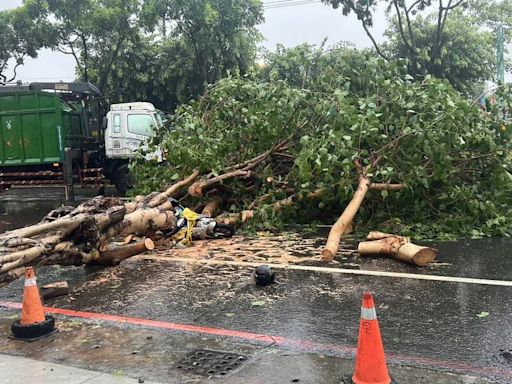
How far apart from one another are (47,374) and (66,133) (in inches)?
504

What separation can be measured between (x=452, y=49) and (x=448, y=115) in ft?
60.9

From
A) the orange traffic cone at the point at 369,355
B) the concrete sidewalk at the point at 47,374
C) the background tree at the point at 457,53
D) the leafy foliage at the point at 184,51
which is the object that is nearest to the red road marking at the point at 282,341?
the orange traffic cone at the point at 369,355

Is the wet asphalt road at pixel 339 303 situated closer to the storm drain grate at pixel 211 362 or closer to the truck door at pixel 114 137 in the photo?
the storm drain grate at pixel 211 362

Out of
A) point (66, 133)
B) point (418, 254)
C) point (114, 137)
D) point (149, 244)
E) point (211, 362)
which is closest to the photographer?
point (211, 362)

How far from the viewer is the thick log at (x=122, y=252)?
678cm

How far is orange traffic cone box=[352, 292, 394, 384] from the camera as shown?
10.5ft

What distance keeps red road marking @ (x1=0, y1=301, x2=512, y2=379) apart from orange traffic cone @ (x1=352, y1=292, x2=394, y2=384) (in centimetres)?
58

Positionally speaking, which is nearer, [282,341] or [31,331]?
[282,341]

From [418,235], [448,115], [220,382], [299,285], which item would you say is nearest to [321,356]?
[220,382]

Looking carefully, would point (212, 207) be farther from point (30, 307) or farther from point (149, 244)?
point (30, 307)

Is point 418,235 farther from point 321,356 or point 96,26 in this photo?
point 96,26

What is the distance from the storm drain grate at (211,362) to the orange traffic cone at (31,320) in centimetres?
139

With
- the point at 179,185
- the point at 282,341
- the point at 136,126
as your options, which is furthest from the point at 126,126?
the point at 282,341

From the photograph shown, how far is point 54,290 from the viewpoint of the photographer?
5.77 m
